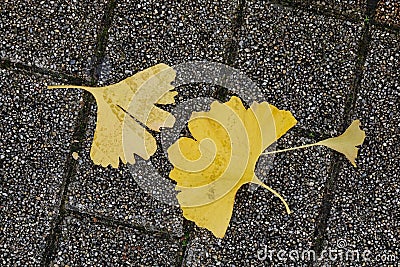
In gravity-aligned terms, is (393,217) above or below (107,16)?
below

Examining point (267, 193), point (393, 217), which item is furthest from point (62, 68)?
point (393, 217)

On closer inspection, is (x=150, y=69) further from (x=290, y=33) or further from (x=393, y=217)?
(x=393, y=217)

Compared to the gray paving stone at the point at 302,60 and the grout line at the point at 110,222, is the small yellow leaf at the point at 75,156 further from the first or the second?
the gray paving stone at the point at 302,60

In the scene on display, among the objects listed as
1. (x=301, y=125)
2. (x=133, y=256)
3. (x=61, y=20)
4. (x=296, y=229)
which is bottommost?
(x=133, y=256)

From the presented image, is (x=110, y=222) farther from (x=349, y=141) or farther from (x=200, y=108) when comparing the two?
(x=349, y=141)

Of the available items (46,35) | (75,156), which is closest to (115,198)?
(75,156)
